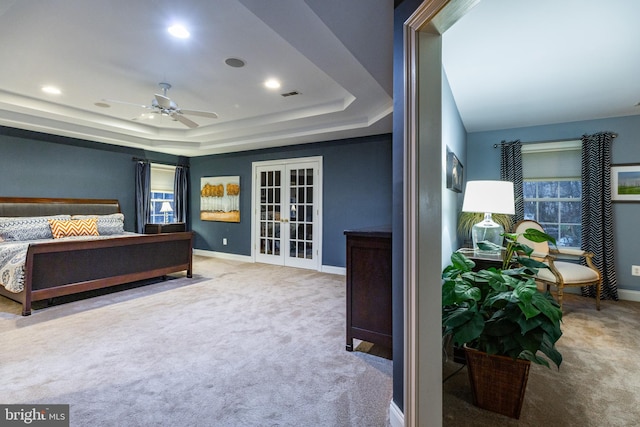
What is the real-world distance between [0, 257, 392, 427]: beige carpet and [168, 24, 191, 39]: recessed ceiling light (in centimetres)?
251

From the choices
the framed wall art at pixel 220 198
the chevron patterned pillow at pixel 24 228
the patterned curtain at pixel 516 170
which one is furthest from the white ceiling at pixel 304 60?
the framed wall art at pixel 220 198

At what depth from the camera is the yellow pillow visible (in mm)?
4555

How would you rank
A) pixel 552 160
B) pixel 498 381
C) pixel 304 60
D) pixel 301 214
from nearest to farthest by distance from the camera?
pixel 498 381 < pixel 304 60 < pixel 552 160 < pixel 301 214

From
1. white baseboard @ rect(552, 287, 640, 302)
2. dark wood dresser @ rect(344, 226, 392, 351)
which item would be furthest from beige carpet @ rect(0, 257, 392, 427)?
white baseboard @ rect(552, 287, 640, 302)

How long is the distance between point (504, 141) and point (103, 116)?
6.21 m

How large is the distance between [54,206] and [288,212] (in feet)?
12.7

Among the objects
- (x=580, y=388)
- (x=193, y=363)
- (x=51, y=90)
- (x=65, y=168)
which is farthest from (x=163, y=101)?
(x=580, y=388)

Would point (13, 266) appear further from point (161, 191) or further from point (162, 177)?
point (162, 177)

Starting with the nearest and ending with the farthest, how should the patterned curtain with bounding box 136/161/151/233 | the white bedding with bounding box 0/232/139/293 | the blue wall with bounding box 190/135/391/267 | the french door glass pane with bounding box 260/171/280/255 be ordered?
the white bedding with bounding box 0/232/139/293 → the blue wall with bounding box 190/135/391/267 → the french door glass pane with bounding box 260/171/280/255 → the patterned curtain with bounding box 136/161/151/233

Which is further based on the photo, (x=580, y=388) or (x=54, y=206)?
(x=54, y=206)

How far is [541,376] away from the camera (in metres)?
2.02

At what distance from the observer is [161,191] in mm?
6566

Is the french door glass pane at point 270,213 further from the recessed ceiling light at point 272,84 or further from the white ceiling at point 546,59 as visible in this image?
the white ceiling at point 546,59

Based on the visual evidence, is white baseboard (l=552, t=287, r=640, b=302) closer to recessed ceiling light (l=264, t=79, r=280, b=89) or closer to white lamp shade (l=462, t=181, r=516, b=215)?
→ white lamp shade (l=462, t=181, r=516, b=215)
